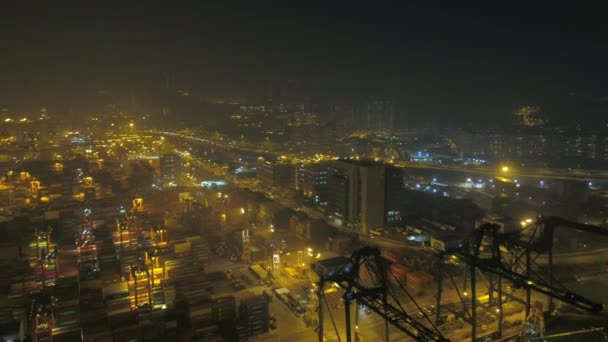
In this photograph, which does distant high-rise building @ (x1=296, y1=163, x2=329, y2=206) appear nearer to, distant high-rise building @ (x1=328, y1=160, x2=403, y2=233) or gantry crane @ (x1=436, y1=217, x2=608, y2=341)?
distant high-rise building @ (x1=328, y1=160, x2=403, y2=233)

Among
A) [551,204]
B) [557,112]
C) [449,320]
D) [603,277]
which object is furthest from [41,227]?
[557,112]

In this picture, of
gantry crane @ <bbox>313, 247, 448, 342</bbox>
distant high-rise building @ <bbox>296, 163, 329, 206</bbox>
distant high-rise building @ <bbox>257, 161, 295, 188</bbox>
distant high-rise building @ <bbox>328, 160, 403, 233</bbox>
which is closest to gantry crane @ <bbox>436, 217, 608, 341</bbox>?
gantry crane @ <bbox>313, 247, 448, 342</bbox>

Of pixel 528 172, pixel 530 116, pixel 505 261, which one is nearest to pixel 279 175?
pixel 528 172

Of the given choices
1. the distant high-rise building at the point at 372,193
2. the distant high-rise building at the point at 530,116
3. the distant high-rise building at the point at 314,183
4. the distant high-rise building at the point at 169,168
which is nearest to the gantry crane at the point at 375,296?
the distant high-rise building at the point at 372,193

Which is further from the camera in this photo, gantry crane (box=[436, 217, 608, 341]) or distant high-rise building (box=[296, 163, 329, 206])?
distant high-rise building (box=[296, 163, 329, 206])

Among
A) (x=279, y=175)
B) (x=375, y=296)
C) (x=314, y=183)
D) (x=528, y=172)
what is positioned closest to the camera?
(x=375, y=296)

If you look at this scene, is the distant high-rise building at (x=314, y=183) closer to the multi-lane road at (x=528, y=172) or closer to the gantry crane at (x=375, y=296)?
the multi-lane road at (x=528, y=172)

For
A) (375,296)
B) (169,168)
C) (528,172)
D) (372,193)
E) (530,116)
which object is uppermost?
(530,116)

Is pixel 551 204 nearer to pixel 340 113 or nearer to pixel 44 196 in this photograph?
pixel 44 196

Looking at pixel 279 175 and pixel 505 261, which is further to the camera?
pixel 279 175

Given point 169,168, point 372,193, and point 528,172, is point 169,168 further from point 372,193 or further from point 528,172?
point 528,172

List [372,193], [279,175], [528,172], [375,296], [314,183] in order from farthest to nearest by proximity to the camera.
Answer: [279,175]
[528,172]
[314,183]
[372,193]
[375,296]

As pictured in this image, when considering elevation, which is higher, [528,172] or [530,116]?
[530,116]
